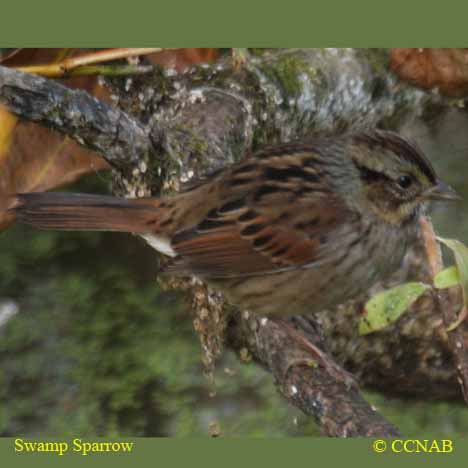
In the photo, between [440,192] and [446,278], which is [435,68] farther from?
[446,278]

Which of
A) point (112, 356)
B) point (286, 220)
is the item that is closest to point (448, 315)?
point (286, 220)

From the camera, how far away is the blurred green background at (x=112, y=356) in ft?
16.6

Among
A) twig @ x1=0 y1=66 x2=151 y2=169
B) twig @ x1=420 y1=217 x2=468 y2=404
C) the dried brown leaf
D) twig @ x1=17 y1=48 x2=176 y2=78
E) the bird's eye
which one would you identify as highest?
the dried brown leaf

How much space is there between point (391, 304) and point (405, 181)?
1.52 feet

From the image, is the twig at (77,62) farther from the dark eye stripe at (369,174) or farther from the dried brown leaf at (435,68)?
the dried brown leaf at (435,68)

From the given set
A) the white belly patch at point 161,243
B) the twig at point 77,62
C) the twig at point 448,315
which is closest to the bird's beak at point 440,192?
the twig at point 448,315

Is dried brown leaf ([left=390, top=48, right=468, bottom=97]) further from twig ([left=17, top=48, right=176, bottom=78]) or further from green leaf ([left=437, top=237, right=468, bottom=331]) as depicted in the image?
green leaf ([left=437, top=237, right=468, bottom=331])

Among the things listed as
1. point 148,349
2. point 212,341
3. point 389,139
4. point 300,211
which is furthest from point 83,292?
point 389,139

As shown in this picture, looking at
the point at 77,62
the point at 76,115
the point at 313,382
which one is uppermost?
the point at 77,62

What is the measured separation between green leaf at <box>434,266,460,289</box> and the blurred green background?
5.56ft

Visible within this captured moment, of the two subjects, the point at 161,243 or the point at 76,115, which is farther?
the point at 161,243

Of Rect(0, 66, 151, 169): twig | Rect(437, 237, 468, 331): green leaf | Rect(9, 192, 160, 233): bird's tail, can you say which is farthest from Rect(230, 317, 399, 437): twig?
Rect(0, 66, 151, 169): twig

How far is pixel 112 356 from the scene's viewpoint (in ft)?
17.1

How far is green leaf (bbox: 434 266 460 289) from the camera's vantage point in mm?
3449
